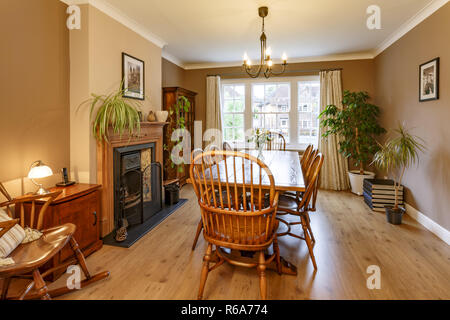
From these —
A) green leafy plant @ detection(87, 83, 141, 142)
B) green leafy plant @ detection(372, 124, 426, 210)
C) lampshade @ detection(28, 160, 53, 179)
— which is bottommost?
lampshade @ detection(28, 160, 53, 179)

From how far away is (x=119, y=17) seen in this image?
2.88 meters

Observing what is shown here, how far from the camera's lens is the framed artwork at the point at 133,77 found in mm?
2980

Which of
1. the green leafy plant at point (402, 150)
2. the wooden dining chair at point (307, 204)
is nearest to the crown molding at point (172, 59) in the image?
the wooden dining chair at point (307, 204)

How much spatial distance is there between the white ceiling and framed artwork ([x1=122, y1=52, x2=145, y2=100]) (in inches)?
18.7

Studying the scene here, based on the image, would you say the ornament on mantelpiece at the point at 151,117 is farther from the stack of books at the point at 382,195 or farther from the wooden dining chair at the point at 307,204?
the stack of books at the point at 382,195

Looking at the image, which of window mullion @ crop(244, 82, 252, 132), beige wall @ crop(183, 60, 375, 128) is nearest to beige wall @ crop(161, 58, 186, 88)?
beige wall @ crop(183, 60, 375, 128)

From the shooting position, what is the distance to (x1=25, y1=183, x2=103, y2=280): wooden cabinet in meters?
1.89

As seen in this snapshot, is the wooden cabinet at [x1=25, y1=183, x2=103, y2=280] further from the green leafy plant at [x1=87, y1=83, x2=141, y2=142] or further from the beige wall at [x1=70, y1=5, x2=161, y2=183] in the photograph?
the green leafy plant at [x1=87, y1=83, x2=141, y2=142]

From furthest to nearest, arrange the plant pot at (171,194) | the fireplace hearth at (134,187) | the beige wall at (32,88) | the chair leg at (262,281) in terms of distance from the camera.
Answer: the plant pot at (171,194), the fireplace hearth at (134,187), the beige wall at (32,88), the chair leg at (262,281)

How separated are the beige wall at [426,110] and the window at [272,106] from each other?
1.83m

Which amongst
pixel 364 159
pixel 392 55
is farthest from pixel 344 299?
pixel 392 55

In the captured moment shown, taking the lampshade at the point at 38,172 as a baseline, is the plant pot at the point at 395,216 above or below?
below

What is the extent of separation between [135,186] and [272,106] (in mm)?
3282
